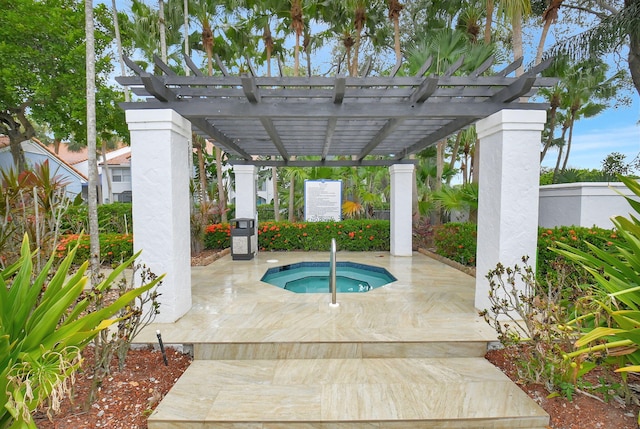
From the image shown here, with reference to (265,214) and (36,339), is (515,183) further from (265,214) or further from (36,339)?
(265,214)

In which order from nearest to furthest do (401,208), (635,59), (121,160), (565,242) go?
(565,242), (401,208), (635,59), (121,160)

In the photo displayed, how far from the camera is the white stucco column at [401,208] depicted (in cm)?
923

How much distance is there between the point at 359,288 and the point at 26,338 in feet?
20.6

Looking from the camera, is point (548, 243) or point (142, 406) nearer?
point (142, 406)

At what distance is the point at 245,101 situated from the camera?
4449 mm

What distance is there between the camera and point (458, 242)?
789cm

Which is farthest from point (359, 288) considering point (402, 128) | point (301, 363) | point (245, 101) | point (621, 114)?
point (621, 114)

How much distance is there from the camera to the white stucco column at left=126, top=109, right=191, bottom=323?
410 centimetres

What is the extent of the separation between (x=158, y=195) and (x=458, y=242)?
21.8 ft

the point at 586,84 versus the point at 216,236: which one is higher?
the point at 586,84

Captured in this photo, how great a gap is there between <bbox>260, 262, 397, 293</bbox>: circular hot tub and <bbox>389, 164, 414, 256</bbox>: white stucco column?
1.77m

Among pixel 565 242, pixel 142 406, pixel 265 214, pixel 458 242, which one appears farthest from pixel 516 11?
pixel 265 214

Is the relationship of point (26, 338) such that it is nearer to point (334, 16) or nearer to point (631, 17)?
point (631, 17)

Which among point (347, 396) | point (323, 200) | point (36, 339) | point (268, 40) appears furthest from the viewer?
point (268, 40)
